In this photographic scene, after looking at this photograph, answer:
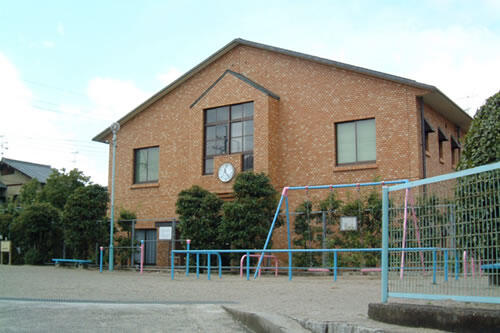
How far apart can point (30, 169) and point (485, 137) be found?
5531 cm

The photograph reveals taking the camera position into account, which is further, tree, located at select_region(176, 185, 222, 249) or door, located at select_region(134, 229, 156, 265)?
door, located at select_region(134, 229, 156, 265)

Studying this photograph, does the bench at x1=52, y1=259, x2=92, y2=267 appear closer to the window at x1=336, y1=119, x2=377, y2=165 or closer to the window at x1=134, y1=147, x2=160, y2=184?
the window at x1=134, y1=147, x2=160, y2=184

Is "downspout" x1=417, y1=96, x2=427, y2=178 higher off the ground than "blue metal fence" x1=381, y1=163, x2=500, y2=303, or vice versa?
"downspout" x1=417, y1=96, x2=427, y2=178

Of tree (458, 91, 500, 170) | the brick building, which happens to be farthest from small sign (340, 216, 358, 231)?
tree (458, 91, 500, 170)

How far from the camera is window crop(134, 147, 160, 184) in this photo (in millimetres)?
26312

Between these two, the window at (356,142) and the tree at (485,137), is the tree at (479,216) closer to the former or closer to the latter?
the tree at (485,137)

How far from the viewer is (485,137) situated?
22.1ft

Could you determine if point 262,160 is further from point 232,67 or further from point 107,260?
point 107,260

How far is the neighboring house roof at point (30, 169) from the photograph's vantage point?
178ft

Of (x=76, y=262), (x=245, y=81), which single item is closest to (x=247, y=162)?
(x=245, y=81)

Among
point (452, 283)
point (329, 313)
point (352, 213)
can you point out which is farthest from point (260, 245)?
point (452, 283)

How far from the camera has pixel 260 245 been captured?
62.6ft

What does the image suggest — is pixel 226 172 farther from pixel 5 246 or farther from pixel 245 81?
pixel 5 246

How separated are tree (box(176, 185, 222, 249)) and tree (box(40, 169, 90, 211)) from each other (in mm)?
22532
